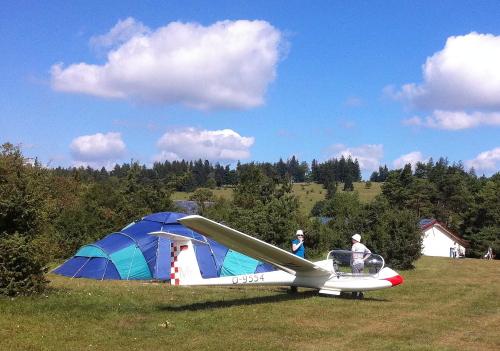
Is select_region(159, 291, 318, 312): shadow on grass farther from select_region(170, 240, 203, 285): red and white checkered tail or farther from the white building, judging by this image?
the white building

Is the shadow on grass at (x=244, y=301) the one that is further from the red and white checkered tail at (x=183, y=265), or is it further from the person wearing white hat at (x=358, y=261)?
the red and white checkered tail at (x=183, y=265)

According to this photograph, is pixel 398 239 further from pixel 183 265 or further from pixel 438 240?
A: pixel 438 240

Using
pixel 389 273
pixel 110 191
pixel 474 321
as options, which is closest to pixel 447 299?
pixel 389 273

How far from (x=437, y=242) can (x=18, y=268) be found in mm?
53144

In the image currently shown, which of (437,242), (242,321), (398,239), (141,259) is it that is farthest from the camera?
(437,242)

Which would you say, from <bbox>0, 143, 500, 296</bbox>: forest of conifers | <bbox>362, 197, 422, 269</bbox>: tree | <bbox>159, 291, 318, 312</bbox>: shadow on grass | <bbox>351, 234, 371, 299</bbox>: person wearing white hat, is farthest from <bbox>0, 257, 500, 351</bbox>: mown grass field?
<bbox>362, 197, 422, 269</bbox>: tree

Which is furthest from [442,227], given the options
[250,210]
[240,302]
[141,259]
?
[240,302]

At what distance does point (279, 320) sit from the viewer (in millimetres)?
9680

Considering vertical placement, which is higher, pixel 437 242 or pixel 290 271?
pixel 290 271

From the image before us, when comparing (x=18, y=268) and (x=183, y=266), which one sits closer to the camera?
(x=18, y=268)

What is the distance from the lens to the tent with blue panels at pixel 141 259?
1756cm

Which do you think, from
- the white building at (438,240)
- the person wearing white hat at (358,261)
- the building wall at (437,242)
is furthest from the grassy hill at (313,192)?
the person wearing white hat at (358,261)

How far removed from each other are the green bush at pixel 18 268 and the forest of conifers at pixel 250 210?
3 centimetres

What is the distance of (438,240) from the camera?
56.4 metres
